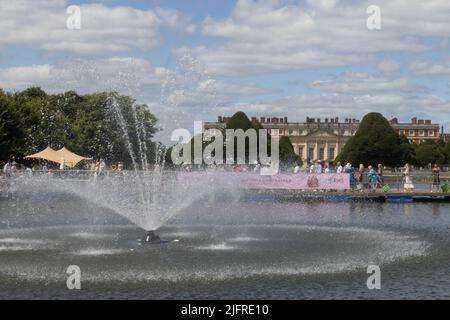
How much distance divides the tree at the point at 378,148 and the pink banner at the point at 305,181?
76139mm

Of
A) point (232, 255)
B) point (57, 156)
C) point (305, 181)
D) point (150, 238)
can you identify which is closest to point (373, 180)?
point (305, 181)

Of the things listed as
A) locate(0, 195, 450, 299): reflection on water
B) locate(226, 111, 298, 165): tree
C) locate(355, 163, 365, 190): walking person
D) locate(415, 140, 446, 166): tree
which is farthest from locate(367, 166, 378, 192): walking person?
locate(415, 140, 446, 166): tree

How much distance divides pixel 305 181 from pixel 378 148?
252ft

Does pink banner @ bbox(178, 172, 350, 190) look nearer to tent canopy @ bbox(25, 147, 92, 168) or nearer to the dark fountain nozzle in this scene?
the dark fountain nozzle

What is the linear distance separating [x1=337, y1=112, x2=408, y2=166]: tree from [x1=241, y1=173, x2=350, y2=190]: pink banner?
76139mm

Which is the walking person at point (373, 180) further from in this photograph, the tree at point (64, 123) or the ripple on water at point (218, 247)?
the tree at point (64, 123)

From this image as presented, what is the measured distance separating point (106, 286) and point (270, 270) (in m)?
4.07

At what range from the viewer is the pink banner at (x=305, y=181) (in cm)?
4406

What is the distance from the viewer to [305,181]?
44.2 meters

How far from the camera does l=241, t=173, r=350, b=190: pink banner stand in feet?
145

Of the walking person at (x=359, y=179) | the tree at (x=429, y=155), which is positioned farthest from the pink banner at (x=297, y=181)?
the tree at (x=429, y=155)

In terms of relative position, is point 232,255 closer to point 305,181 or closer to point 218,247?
point 218,247

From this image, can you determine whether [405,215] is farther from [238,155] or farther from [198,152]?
[238,155]
